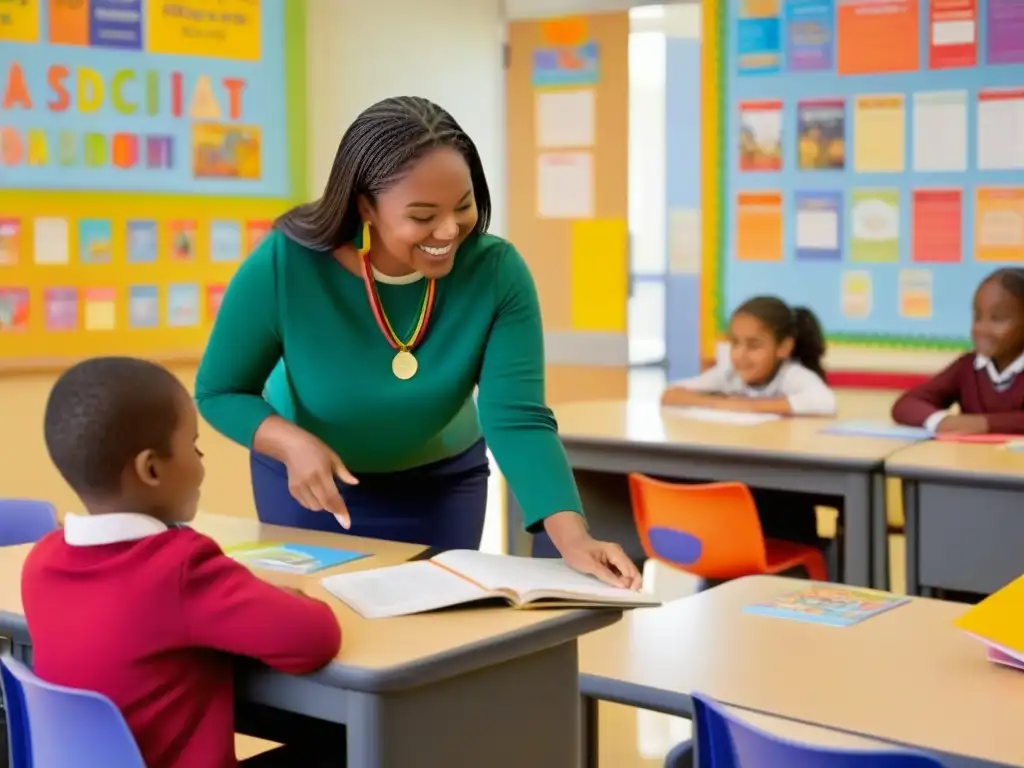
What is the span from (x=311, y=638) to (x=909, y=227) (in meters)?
4.39

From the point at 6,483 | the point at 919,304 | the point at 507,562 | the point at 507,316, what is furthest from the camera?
the point at 919,304

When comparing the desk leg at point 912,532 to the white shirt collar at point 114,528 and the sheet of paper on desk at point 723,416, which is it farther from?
the white shirt collar at point 114,528

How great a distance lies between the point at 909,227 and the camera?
545 centimetres

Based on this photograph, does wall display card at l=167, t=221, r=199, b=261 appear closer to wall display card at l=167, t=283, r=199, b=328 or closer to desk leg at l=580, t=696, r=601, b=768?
wall display card at l=167, t=283, r=199, b=328

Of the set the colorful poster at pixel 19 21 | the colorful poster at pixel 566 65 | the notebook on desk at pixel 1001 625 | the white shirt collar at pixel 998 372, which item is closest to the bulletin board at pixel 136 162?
the colorful poster at pixel 19 21

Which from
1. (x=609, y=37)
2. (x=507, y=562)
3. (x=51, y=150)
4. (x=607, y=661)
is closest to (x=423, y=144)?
(x=507, y=562)

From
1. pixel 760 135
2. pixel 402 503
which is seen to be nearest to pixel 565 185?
pixel 760 135

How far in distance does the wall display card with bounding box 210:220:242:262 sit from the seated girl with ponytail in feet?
5.83

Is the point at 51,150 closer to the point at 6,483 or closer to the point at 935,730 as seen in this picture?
the point at 6,483

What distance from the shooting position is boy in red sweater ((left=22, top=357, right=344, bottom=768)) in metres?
1.50

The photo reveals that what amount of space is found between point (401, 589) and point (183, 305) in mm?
3630

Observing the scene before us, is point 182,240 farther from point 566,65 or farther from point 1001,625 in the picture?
point 1001,625

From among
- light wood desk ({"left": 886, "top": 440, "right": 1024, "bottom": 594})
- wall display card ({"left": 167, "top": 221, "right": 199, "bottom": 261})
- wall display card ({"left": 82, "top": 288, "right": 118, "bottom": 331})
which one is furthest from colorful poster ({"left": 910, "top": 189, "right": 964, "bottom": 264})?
wall display card ({"left": 82, "top": 288, "right": 118, "bottom": 331})

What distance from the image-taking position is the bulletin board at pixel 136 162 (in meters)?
4.79
